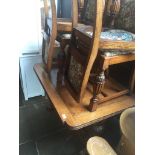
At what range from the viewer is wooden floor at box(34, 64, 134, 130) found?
0.95 m

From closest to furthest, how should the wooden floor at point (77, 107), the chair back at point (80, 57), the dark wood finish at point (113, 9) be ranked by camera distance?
the chair back at point (80, 57) < the wooden floor at point (77, 107) < the dark wood finish at point (113, 9)

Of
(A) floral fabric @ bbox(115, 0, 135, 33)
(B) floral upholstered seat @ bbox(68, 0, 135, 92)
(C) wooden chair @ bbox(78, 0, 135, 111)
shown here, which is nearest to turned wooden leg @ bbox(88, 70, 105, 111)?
(C) wooden chair @ bbox(78, 0, 135, 111)

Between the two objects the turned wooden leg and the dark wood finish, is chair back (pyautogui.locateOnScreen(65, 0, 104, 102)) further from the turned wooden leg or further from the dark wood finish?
the dark wood finish

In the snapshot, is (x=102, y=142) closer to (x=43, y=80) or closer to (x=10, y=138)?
(x=10, y=138)

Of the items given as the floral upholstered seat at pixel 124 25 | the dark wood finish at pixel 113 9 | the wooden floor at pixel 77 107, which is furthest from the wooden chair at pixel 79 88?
the dark wood finish at pixel 113 9

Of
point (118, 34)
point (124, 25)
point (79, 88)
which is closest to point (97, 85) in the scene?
point (79, 88)

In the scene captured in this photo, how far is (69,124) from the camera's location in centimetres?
92

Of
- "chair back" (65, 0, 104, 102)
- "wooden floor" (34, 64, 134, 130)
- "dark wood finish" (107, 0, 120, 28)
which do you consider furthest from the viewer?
"dark wood finish" (107, 0, 120, 28)

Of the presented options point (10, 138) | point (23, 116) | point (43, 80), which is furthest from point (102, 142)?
point (23, 116)

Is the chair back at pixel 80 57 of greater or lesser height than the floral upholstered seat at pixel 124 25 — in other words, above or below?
below

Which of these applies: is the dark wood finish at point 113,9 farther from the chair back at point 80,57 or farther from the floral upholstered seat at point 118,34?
the chair back at point 80,57

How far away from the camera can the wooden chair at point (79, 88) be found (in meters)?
0.92
